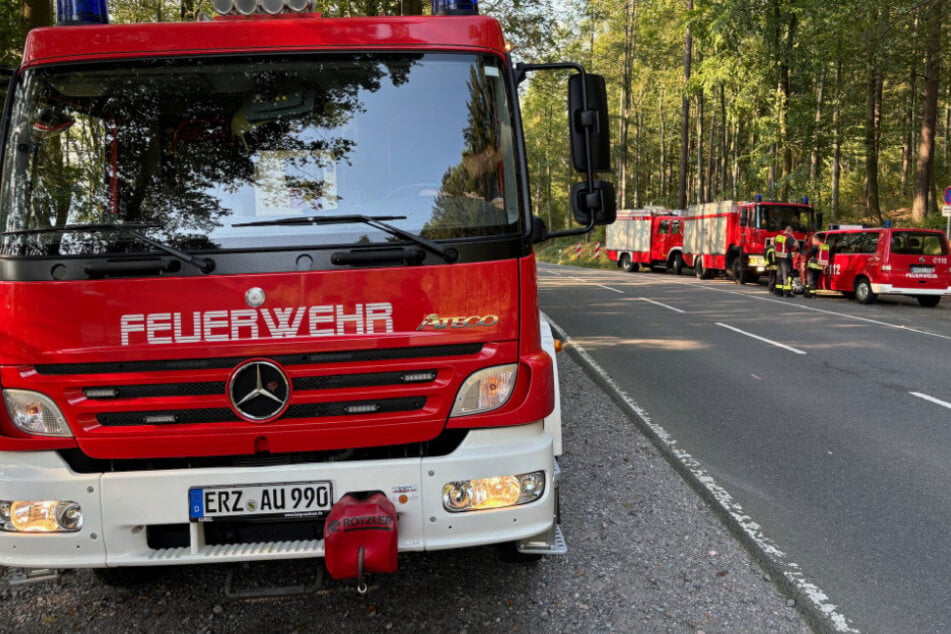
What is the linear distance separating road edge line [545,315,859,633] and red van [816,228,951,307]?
12.8 meters

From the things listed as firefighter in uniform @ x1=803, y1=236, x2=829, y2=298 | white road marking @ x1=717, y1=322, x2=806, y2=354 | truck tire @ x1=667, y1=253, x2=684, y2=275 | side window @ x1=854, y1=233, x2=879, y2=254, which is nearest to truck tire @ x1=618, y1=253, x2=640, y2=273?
truck tire @ x1=667, y1=253, x2=684, y2=275

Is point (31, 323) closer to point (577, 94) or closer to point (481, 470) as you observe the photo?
point (481, 470)

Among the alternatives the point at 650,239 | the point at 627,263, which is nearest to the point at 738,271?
the point at 650,239

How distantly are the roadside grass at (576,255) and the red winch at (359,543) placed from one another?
38.5 meters

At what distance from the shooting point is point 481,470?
291cm

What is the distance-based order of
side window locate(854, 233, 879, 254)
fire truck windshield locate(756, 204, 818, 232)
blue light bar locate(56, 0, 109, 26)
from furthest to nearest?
fire truck windshield locate(756, 204, 818, 232) → side window locate(854, 233, 879, 254) → blue light bar locate(56, 0, 109, 26)

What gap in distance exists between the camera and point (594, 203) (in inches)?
139

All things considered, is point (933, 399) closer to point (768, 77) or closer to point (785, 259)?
point (785, 259)

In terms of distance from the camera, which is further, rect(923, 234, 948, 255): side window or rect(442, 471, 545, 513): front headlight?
rect(923, 234, 948, 255): side window

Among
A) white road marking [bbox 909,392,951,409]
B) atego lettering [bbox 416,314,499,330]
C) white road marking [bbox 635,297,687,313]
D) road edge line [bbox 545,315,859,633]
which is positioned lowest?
white road marking [bbox 909,392,951,409]

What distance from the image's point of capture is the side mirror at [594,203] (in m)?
3.51

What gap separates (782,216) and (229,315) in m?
24.8

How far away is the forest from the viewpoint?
17703 millimetres

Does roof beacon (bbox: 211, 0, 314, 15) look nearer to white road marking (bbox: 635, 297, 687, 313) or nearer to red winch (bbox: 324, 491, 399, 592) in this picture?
red winch (bbox: 324, 491, 399, 592)
